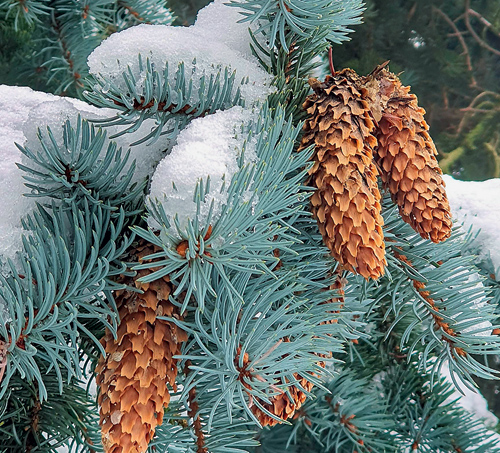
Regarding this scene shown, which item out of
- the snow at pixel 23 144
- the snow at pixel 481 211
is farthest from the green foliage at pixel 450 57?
the snow at pixel 23 144

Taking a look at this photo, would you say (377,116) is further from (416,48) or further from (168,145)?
(416,48)

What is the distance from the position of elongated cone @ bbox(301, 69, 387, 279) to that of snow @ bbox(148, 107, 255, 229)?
0.20 ft

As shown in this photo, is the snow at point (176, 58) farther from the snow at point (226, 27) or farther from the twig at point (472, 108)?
the twig at point (472, 108)

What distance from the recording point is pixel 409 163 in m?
0.43

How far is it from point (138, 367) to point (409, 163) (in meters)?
0.29

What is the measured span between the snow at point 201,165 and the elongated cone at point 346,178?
6cm

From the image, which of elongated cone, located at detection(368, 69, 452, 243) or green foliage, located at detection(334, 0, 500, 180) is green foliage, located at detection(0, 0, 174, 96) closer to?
elongated cone, located at detection(368, 69, 452, 243)

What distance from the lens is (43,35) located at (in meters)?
0.89

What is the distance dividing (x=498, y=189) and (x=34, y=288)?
2.46 feet

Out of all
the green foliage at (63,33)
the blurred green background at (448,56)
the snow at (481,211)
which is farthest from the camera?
the blurred green background at (448,56)

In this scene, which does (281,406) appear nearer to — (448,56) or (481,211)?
(481,211)

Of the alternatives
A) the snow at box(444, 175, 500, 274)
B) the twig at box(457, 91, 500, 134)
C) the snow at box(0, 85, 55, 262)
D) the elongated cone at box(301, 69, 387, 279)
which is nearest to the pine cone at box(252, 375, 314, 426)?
the elongated cone at box(301, 69, 387, 279)

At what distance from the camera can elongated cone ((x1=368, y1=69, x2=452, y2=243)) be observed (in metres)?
0.42

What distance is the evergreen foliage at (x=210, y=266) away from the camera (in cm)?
35
